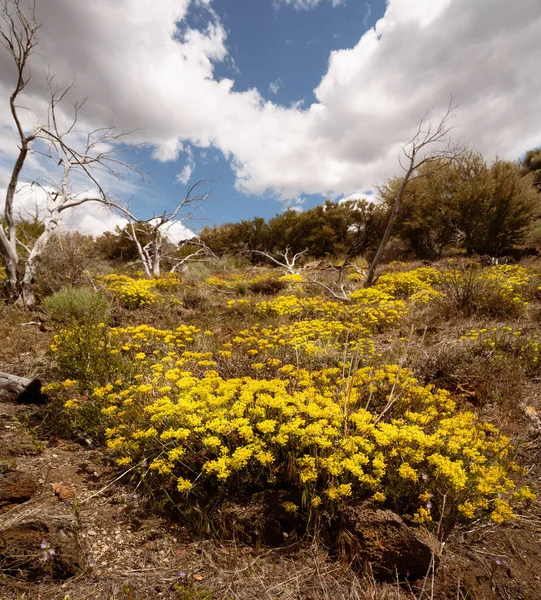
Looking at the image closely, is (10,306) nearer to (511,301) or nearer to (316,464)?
(316,464)

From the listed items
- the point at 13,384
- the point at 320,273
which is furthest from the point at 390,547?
the point at 320,273

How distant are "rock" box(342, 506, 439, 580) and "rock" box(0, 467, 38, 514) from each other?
2.42 meters

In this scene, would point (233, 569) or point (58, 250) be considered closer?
point (233, 569)

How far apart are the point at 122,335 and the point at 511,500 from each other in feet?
17.1

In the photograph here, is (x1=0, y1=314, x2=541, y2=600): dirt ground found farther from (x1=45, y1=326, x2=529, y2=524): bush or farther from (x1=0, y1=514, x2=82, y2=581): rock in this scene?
(x1=45, y1=326, x2=529, y2=524): bush

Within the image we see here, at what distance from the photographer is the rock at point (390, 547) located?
1810mm

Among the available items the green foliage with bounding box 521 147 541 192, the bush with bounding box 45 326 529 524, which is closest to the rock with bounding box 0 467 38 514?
the bush with bounding box 45 326 529 524

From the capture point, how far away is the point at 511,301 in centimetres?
580

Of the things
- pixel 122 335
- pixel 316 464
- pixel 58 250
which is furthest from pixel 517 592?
pixel 58 250

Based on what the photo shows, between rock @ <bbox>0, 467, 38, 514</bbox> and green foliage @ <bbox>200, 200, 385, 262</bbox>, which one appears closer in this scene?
rock @ <bbox>0, 467, 38, 514</bbox>

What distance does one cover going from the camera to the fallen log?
10.9 ft

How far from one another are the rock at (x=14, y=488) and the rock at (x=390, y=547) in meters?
2.42

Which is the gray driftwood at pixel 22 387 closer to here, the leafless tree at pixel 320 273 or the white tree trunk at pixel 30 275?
the white tree trunk at pixel 30 275

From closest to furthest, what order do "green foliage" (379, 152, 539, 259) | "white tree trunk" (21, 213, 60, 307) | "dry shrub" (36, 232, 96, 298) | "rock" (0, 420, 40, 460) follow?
1. "rock" (0, 420, 40, 460)
2. "white tree trunk" (21, 213, 60, 307)
3. "dry shrub" (36, 232, 96, 298)
4. "green foliage" (379, 152, 539, 259)
